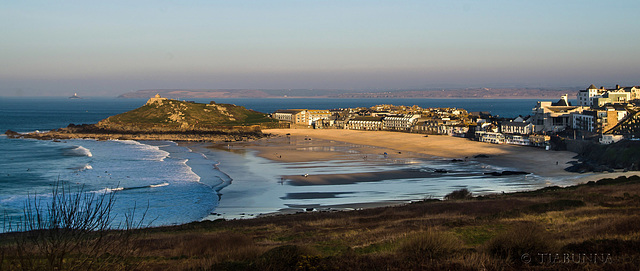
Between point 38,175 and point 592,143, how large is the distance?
54656 mm

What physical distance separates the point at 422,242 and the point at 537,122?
75645mm

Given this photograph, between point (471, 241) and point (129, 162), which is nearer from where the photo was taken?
point (471, 241)

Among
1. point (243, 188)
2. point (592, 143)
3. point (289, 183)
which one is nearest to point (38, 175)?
point (243, 188)

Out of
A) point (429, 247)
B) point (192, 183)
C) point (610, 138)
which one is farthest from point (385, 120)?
point (429, 247)

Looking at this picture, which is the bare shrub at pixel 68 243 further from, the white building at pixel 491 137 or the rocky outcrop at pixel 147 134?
the rocky outcrop at pixel 147 134

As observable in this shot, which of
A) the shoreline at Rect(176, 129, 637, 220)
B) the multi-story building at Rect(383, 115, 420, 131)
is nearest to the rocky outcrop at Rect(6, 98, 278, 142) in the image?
the shoreline at Rect(176, 129, 637, 220)

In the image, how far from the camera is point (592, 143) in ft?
180

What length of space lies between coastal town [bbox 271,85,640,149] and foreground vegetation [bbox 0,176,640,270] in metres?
44.1

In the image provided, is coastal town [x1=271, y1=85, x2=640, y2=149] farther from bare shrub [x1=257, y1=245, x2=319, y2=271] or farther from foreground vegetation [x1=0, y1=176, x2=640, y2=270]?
bare shrub [x1=257, y1=245, x2=319, y2=271]

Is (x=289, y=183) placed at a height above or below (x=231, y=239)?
below

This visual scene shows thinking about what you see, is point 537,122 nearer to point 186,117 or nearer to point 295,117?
point 295,117

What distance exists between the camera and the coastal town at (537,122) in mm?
62250

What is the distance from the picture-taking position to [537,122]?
78.4 metres

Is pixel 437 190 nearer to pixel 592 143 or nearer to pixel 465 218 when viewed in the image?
pixel 465 218
